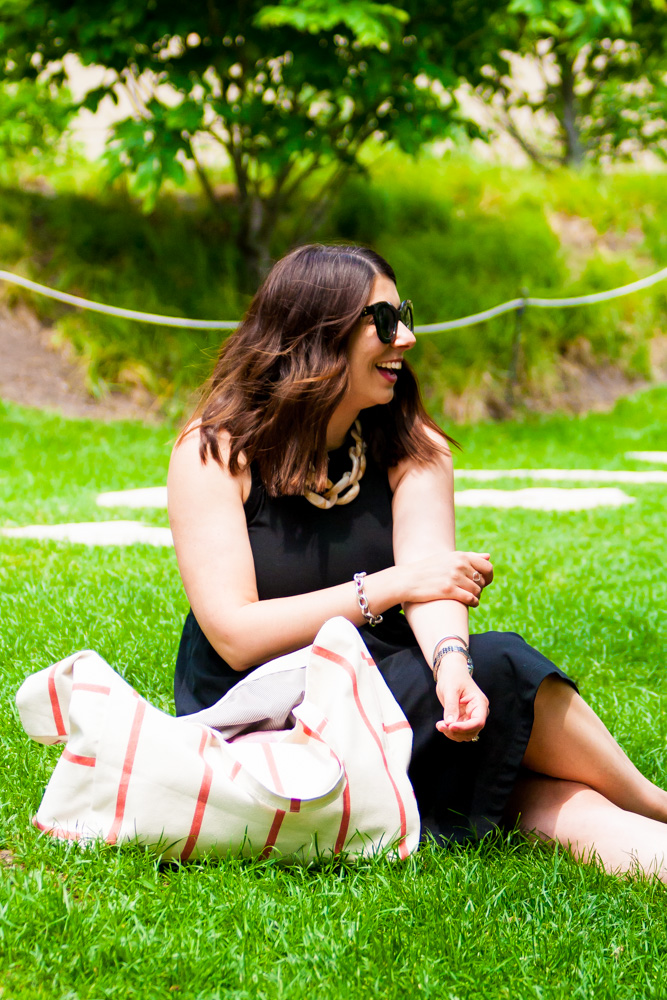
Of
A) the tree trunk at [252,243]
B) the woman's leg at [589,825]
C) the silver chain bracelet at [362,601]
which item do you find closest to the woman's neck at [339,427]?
the silver chain bracelet at [362,601]

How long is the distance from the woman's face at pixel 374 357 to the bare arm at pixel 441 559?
0.22 meters

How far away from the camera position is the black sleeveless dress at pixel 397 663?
206 centimetres

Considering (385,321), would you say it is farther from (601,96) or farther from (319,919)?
(601,96)

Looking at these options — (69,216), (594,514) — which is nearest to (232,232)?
(69,216)

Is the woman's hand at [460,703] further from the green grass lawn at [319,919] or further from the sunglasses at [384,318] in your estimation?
the sunglasses at [384,318]

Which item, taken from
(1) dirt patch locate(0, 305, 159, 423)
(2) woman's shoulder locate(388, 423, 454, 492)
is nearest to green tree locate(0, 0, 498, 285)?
(1) dirt patch locate(0, 305, 159, 423)

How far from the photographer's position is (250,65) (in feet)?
28.7

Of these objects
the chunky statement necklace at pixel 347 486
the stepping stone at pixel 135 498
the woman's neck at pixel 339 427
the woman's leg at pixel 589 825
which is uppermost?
the woman's neck at pixel 339 427

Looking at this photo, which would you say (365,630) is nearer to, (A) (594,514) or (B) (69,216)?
(A) (594,514)

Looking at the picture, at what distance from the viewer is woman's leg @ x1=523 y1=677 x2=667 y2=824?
2.07 m

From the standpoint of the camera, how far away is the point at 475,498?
655 cm

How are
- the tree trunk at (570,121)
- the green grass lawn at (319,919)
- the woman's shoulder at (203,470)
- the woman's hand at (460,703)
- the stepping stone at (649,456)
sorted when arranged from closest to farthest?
the green grass lawn at (319,919) → the woman's hand at (460,703) → the woman's shoulder at (203,470) → the stepping stone at (649,456) → the tree trunk at (570,121)

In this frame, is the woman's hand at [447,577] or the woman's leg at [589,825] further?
the woman's hand at [447,577]

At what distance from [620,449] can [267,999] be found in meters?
8.03
